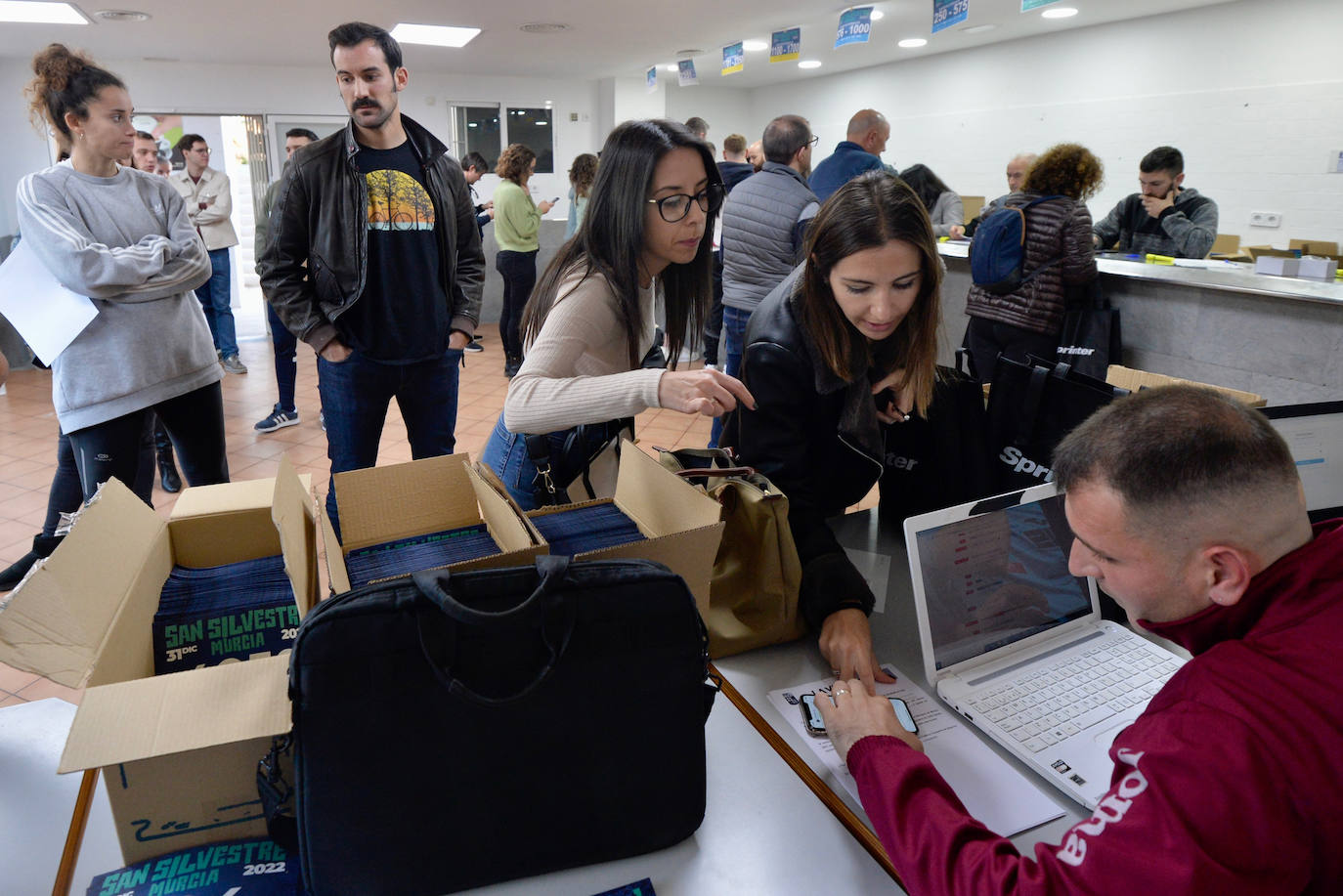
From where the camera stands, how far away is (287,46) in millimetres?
7949

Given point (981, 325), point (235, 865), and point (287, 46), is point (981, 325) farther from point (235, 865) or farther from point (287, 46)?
point (287, 46)

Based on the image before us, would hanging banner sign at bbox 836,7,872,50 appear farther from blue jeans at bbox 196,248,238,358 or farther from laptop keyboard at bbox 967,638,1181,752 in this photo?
laptop keyboard at bbox 967,638,1181,752

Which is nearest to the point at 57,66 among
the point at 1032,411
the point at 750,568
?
the point at 750,568

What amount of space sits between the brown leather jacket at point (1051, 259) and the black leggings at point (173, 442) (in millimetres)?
3171

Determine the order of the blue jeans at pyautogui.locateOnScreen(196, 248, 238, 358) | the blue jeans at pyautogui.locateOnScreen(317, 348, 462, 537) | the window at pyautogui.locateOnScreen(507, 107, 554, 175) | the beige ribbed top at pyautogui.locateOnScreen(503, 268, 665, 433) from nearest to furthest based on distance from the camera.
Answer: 1. the beige ribbed top at pyautogui.locateOnScreen(503, 268, 665, 433)
2. the blue jeans at pyautogui.locateOnScreen(317, 348, 462, 537)
3. the blue jeans at pyautogui.locateOnScreen(196, 248, 238, 358)
4. the window at pyautogui.locateOnScreen(507, 107, 554, 175)

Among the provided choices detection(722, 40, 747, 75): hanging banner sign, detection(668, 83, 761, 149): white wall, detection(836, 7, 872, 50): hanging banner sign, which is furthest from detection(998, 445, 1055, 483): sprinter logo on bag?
detection(668, 83, 761, 149): white wall

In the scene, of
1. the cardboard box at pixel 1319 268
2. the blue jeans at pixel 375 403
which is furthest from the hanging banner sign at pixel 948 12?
the blue jeans at pixel 375 403

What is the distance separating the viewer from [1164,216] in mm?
5199

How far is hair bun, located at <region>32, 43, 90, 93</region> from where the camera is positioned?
2041 mm

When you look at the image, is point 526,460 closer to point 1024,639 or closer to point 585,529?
point 585,529

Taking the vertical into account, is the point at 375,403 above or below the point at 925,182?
below

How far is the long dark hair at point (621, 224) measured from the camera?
4.89ft

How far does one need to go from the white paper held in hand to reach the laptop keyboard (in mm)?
2209

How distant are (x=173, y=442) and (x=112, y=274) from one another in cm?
46
